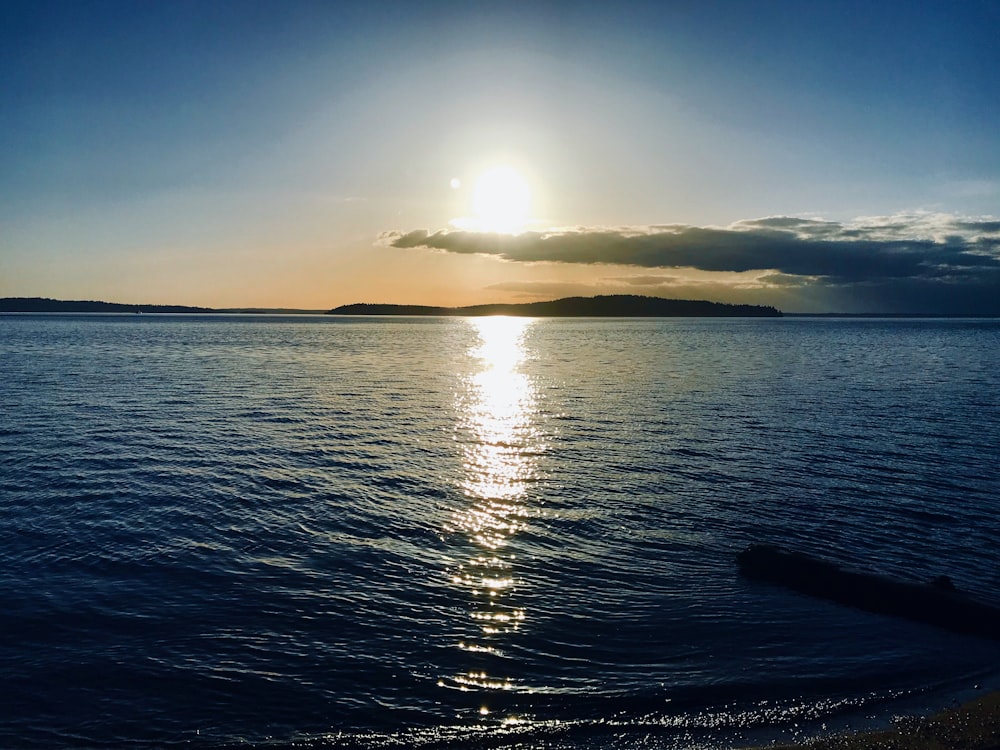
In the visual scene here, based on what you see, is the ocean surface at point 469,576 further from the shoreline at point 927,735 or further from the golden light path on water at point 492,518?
the shoreline at point 927,735

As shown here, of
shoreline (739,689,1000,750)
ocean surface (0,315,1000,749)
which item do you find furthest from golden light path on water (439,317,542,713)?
shoreline (739,689,1000,750)

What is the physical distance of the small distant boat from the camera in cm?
1634

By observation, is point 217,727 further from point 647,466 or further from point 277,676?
point 647,466

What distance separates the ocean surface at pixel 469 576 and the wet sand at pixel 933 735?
0.52m

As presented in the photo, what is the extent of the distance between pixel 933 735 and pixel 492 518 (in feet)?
49.9

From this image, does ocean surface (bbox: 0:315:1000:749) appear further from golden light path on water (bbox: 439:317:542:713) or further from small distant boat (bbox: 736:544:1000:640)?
small distant boat (bbox: 736:544:1000:640)

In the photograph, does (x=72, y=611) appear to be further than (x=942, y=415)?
No

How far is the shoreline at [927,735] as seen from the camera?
1148 centimetres

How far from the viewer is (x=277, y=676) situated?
553 inches

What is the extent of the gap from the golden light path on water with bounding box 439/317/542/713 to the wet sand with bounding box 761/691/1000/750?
19.9ft

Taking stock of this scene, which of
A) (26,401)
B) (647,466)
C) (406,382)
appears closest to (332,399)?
(406,382)

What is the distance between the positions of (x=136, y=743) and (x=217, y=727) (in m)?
1.36

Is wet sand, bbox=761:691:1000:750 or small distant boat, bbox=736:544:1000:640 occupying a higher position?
small distant boat, bbox=736:544:1000:640

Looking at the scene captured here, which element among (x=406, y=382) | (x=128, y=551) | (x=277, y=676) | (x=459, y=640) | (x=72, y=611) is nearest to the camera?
(x=277, y=676)
